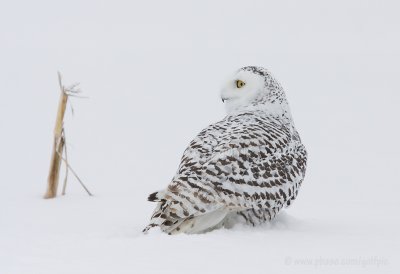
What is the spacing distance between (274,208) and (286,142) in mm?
533

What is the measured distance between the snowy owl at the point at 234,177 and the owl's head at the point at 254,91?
0.43 feet

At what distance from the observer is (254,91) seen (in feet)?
19.1

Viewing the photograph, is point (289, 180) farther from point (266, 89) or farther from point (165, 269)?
point (165, 269)

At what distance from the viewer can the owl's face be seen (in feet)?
19.1

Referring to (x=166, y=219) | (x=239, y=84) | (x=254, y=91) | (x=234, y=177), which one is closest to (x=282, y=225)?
(x=234, y=177)

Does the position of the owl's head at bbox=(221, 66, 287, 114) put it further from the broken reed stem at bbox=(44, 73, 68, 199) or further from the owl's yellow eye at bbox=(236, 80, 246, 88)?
the broken reed stem at bbox=(44, 73, 68, 199)

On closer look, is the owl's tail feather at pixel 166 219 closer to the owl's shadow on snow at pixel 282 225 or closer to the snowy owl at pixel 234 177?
the snowy owl at pixel 234 177

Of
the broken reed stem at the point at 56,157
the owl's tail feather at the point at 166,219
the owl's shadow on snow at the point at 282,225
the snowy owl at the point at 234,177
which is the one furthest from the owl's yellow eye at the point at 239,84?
the broken reed stem at the point at 56,157

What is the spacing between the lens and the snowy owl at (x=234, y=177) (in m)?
4.73

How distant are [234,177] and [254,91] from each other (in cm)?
119

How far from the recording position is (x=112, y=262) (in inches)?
159

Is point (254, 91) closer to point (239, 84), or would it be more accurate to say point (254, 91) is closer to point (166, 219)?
point (239, 84)

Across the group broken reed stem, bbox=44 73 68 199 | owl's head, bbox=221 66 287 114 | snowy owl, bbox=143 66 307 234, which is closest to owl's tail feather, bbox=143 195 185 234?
snowy owl, bbox=143 66 307 234

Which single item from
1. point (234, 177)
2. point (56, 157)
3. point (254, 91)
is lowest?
point (56, 157)
